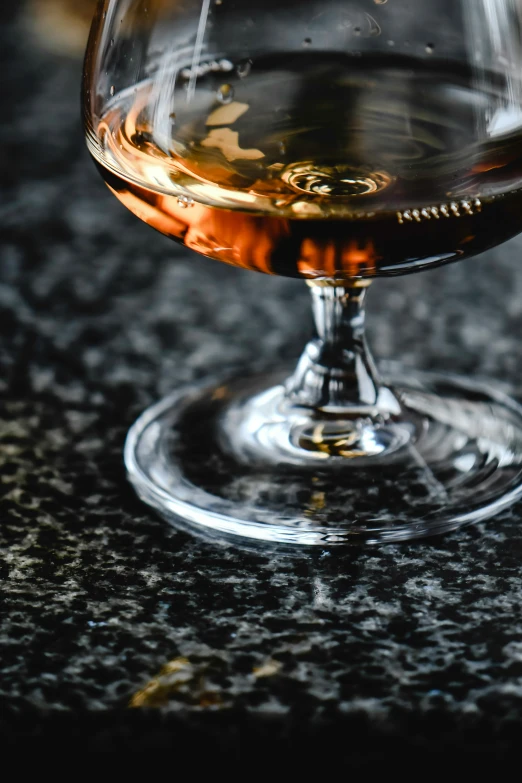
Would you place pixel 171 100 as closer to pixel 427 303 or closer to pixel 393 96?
pixel 393 96

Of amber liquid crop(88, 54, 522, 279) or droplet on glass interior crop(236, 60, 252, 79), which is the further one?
droplet on glass interior crop(236, 60, 252, 79)

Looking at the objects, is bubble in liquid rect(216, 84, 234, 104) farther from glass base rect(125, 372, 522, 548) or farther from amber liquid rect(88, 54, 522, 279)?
glass base rect(125, 372, 522, 548)

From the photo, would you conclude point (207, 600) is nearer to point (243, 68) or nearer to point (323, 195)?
Result: point (323, 195)

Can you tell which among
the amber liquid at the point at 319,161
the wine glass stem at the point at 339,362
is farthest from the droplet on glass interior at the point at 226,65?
the wine glass stem at the point at 339,362

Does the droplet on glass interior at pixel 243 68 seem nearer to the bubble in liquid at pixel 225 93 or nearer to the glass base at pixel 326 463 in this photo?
the bubble in liquid at pixel 225 93

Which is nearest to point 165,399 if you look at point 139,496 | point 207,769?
point 139,496

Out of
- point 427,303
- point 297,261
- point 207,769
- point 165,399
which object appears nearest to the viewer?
point 207,769

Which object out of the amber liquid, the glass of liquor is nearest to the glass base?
the glass of liquor
